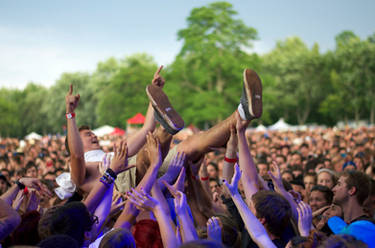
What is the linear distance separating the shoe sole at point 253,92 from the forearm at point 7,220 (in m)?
2.05

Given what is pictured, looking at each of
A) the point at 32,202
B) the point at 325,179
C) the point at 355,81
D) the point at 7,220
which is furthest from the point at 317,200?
the point at 355,81

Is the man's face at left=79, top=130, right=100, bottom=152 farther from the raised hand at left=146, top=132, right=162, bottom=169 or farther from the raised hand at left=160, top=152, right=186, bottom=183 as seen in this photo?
the raised hand at left=146, top=132, right=162, bottom=169

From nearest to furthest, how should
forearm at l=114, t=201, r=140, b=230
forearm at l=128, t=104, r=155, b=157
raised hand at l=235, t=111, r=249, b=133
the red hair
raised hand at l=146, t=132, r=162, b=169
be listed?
the red hair
forearm at l=114, t=201, r=140, b=230
raised hand at l=146, t=132, r=162, b=169
raised hand at l=235, t=111, r=249, b=133
forearm at l=128, t=104, r=155, b=157

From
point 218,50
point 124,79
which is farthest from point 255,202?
point 124,79

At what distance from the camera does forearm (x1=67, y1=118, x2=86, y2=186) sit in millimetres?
3928

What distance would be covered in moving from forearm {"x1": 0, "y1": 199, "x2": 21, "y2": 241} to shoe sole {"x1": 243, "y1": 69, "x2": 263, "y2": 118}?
2048mm

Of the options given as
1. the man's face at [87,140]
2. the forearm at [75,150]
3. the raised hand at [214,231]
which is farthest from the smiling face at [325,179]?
the raised hand at [214,231]

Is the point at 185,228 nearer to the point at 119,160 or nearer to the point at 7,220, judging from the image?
the point at 119,160

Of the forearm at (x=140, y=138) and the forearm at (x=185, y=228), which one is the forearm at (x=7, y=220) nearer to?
the forearm at (x=185, y=228)

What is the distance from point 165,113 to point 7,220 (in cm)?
171


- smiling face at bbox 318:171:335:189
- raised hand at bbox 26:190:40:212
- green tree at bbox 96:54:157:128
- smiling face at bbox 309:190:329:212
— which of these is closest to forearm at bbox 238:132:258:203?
smiling face at bbox 309:190:329:212

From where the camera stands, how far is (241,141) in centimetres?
371

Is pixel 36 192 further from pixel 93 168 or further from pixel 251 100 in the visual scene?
pixel 251 100

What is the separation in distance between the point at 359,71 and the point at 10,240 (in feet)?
173
